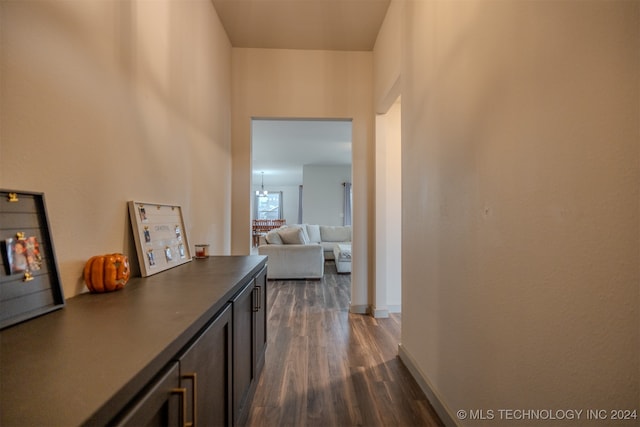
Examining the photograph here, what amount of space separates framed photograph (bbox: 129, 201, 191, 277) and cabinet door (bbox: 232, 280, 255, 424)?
18.3 inches

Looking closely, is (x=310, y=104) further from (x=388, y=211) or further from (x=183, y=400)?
(x=183, y=400)

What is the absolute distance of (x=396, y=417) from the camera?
1.54 m

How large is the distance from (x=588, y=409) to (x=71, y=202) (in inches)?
67.3

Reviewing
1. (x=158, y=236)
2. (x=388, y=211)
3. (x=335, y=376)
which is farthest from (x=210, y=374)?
(x=388, y=211)

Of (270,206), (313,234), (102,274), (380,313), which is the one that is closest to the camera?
(102,274)

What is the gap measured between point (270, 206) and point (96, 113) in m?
11.7

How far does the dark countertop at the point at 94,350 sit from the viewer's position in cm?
43

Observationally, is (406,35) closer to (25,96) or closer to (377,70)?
(377,70)

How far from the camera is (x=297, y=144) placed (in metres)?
6.00

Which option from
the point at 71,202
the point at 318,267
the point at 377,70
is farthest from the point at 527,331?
the point at 318,267

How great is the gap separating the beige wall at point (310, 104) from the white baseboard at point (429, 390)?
1.17 meters

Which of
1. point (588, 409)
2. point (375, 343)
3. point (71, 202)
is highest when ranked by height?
point (71, 202)

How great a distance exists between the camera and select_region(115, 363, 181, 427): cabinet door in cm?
51

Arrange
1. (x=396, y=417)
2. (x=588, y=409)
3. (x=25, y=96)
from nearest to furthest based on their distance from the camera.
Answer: (x=588, y=409) < (x=25, y=96) < (x=396, y=417)
